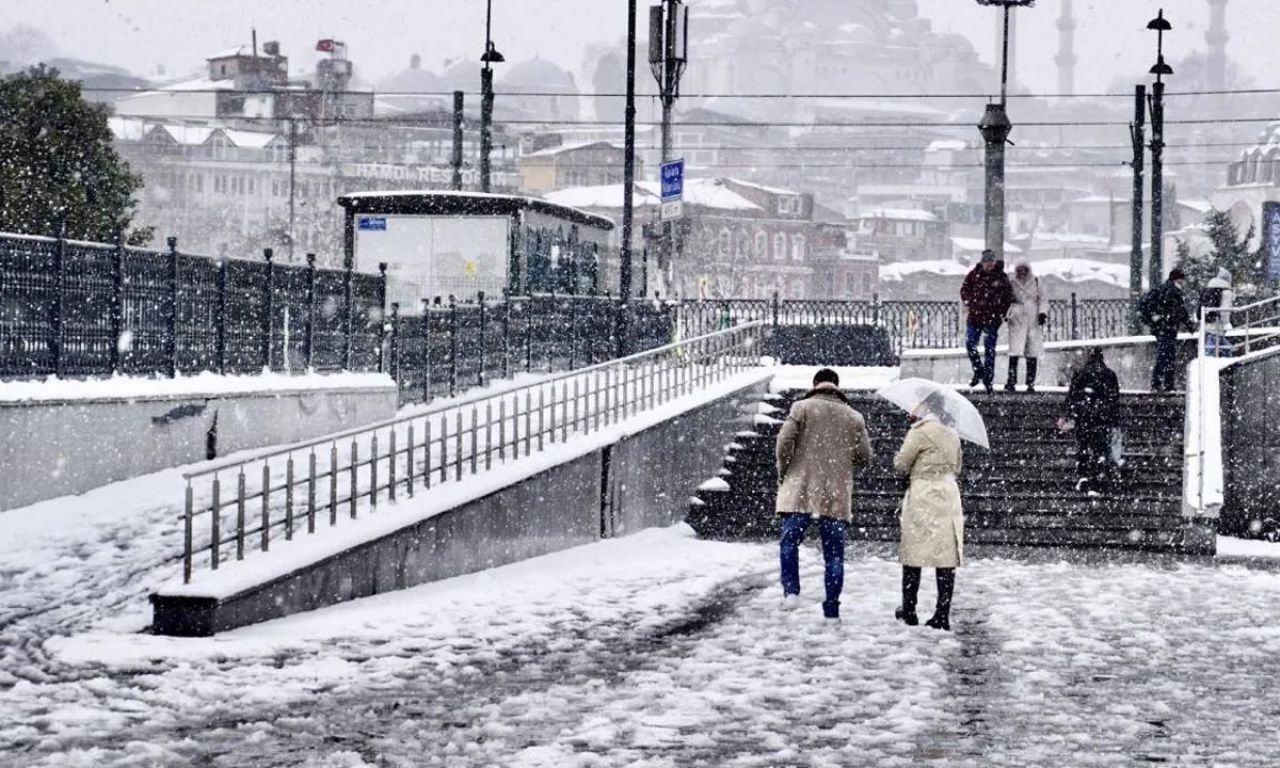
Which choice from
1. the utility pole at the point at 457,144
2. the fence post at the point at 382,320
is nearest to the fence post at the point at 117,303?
the fence post at the point at 382,320

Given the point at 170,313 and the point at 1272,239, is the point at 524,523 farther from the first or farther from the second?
the point at 1272,239

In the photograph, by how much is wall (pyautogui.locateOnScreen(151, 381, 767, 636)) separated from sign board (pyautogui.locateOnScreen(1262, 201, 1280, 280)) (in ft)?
126

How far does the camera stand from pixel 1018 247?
148125 millimetres

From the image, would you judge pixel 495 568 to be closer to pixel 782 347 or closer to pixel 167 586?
pixel 167 586

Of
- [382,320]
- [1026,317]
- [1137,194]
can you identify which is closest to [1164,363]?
[1026,317]

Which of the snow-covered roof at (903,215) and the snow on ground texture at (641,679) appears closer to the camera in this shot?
the snow on ground texture at (641,679)

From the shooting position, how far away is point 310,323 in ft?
69.2

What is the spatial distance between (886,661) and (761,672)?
0.89 meters

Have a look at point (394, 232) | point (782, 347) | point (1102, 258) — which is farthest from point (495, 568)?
point (1102, 258)

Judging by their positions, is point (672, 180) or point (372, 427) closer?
point (372, 427)

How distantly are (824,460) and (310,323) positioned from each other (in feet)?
32.7

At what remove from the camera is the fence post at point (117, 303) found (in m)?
17.0

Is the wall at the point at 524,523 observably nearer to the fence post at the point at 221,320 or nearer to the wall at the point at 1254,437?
the fence post at the point at 221,320

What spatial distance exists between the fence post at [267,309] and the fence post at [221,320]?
884mm
